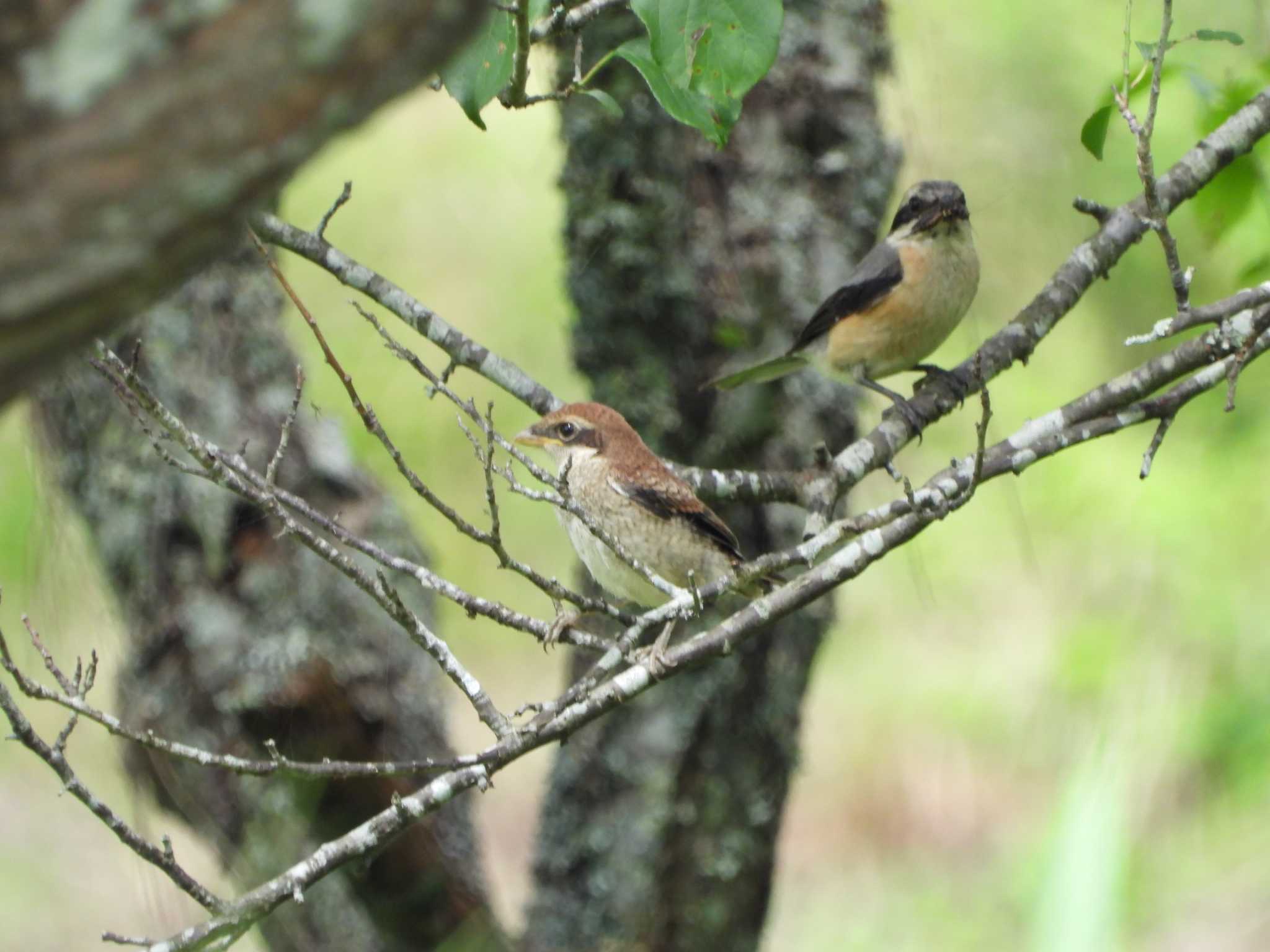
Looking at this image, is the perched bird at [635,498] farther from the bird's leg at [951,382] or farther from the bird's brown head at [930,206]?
the bird's brown head at [930,206]

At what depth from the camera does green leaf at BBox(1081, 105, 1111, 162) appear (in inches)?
145

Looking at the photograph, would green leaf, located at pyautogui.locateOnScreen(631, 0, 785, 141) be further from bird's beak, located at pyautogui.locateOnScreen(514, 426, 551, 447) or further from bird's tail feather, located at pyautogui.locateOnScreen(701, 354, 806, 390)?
bird's tail feather, located at pyautogui.locateOnScreen(701, 354, 806, 390)

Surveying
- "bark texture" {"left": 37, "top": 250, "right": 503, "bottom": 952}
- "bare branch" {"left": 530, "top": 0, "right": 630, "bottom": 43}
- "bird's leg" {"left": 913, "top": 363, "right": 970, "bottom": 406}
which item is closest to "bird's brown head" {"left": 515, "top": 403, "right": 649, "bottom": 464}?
"bird's leg" {"left": 913, "top": 363, "right": 970, "bottom": 406}

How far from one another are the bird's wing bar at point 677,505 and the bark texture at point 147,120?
3.42 metres

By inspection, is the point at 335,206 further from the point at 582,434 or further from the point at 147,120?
the point at 147,120

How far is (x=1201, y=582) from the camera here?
6.73 m

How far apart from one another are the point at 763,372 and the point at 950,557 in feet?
13.7

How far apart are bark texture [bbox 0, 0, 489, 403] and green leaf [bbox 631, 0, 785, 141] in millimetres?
1586

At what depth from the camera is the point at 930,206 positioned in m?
5.59

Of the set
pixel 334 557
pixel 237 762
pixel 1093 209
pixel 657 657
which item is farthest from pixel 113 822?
pixel 1093 209

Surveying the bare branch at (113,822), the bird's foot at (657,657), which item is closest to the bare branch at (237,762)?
the bare branch at (113,822)

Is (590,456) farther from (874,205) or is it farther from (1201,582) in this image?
(1201,582)

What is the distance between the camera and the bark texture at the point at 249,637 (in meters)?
5.33

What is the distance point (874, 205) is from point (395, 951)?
3.74 m
